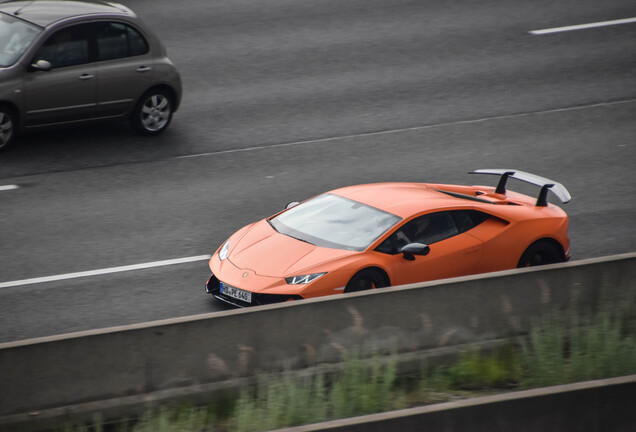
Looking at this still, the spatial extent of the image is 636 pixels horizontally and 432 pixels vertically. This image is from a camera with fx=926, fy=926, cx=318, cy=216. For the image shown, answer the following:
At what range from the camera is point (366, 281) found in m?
8.96

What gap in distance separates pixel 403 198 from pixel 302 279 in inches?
66.1

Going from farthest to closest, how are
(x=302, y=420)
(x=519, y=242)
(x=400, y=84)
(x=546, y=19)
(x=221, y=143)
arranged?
(x=546, y=19) < (x=400, y=84) < (x=221, y=143) < (x=519, y=242) < (x=302, y=420)

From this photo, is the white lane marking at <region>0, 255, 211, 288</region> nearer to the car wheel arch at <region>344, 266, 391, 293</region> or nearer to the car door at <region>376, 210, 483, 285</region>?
the car wheel arch at <region>344, 266, 391, 293</region>

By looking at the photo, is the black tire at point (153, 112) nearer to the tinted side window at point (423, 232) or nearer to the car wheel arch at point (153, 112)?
the car wheel arch at point (153, 112)

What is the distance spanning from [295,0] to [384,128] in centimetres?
718

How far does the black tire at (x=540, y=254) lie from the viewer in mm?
9852

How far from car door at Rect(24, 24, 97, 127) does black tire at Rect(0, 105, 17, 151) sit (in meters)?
0.22

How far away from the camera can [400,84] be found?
54.7 feet

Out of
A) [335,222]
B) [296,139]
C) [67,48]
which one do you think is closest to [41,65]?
[67,48]

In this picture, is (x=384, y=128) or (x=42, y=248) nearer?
(x=42, y=248)

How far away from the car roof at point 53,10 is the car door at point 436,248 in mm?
7307

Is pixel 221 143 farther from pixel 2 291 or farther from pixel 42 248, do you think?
pixel 2 291

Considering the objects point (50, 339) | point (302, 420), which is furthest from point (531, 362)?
point (50, 339)

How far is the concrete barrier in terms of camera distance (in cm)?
669
